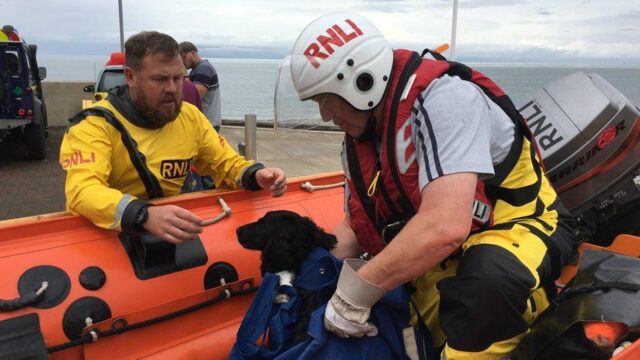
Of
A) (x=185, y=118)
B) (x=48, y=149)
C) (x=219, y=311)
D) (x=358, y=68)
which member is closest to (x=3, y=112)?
(x=48, y=149)

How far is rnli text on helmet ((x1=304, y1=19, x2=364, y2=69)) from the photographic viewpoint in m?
1.64

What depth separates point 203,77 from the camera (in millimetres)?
5324

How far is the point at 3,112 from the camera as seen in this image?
27.7ft

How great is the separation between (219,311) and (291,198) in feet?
2.70

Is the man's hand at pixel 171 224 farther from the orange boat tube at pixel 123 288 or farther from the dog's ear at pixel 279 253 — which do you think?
the dog's ear at pixel 279 253

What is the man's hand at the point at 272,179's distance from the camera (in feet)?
8.60

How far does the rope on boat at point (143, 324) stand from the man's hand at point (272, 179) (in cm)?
55

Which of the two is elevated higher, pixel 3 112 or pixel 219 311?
pixel 219 311

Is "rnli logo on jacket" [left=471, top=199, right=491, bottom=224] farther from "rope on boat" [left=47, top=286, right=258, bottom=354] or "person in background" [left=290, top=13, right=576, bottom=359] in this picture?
"rope on boat" [left=47, top=286, right=258, bottom=354]

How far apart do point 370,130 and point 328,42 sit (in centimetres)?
33

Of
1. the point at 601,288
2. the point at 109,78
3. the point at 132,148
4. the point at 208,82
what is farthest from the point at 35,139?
the point at 601,288

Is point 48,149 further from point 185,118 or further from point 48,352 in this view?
point 48,352

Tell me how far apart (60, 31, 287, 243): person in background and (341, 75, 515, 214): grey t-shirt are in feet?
3.30

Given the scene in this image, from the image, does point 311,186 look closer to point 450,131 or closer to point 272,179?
point 272,179
